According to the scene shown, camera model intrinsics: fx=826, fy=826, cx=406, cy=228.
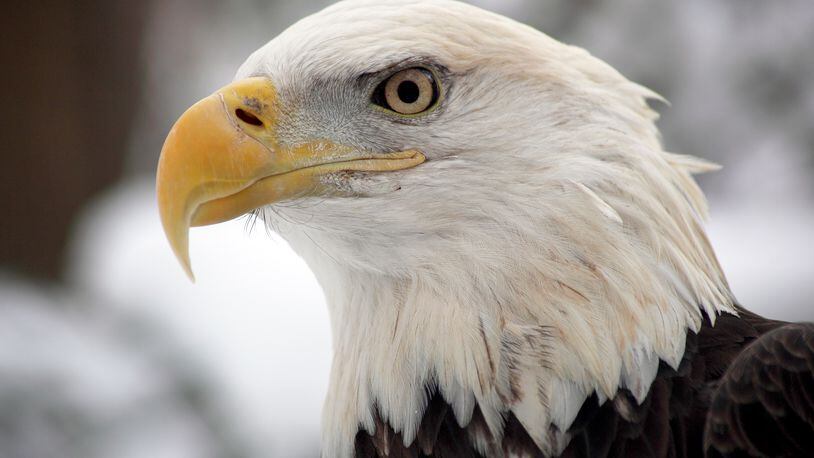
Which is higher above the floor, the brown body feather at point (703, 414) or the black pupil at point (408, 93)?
the black pupil at point (408, 93)

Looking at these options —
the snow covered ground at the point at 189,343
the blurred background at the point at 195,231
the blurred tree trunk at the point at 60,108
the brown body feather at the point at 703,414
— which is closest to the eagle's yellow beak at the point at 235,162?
→ the brown body feather at the point at 703,414

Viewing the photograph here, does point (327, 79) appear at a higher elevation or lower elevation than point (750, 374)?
higher

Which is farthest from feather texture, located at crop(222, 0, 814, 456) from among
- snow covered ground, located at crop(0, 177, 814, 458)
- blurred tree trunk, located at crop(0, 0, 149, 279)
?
blurred tree trunk, located at crop(0, 0, 149, 279)

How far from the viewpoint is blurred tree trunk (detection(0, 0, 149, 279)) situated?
179 inches

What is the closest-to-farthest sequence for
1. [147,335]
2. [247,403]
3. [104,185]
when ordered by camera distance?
[247,403]
[147,335]
[104,185]

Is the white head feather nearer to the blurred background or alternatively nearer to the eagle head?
the eagle head

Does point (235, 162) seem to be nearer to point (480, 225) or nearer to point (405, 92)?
point (405, 92)

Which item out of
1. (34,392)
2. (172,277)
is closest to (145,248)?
(172,277)

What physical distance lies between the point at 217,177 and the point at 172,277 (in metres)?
2.38

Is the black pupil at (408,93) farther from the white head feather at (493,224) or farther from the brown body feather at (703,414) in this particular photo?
the brown body feather at (703,414)

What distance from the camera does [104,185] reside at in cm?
463

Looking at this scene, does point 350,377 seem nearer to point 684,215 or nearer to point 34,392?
point 684,215

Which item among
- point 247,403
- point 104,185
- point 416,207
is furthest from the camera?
point 104,185

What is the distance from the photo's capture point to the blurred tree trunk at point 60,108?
4.56m
